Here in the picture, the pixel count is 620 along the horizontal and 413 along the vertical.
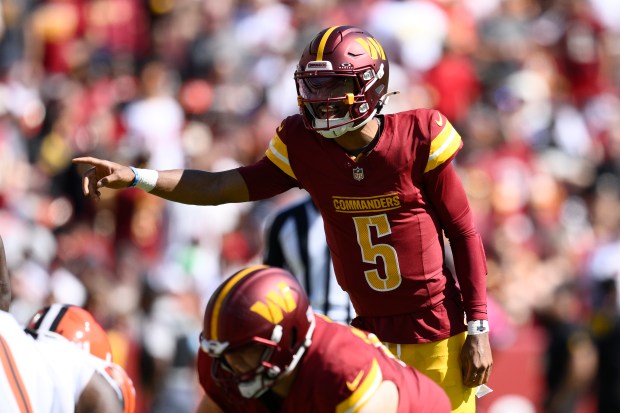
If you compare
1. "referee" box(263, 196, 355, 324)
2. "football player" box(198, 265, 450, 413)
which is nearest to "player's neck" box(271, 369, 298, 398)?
"football player" box(198, 265, 450, 413)

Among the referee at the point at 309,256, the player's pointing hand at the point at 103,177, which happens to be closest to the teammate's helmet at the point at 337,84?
the player's pointing hand at the point at 103,177

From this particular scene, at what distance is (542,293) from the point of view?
11.0 m

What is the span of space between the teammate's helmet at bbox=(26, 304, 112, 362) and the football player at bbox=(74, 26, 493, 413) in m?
0.51

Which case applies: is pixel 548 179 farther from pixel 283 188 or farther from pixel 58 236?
pixel 283 188

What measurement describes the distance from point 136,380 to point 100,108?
4.35m

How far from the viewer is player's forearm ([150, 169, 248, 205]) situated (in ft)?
19.2

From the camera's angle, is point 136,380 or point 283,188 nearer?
point 283,188

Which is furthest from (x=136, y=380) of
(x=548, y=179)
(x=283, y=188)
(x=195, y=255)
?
(x=548, y=179)

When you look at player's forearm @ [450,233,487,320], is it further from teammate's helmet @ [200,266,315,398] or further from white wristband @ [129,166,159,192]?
white wristband @ [129,166,159,192]

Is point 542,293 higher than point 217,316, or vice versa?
point 217,316

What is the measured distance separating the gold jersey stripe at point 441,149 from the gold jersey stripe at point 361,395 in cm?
116

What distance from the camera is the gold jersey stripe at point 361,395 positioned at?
464 centimetres

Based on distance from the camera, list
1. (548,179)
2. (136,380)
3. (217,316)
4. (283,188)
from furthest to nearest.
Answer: (548,179), (136,380), (283,188), (217,316)

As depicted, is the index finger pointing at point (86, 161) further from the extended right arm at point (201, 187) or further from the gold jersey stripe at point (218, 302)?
the gold jersey stripe at point (218, 302)
